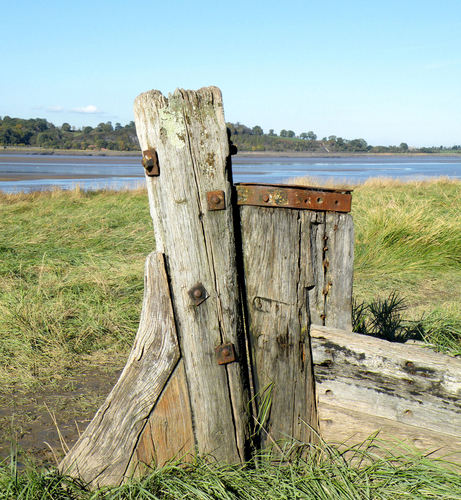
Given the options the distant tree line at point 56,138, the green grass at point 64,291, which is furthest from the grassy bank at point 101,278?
the distant tree line at point 56,138

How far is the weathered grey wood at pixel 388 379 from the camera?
68.7 inches

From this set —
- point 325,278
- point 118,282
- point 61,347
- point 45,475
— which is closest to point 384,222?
point 118,282

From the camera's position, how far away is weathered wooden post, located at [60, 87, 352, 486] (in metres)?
1.74

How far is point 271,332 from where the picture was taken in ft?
6.23

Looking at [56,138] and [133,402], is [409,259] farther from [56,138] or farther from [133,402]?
[56,138]

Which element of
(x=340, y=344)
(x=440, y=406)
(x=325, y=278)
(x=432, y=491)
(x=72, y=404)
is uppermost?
(x=325, y=278)

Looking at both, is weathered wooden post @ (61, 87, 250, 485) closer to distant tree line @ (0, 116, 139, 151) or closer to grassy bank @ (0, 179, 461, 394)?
grassy bank @ (0, 179, 461, 394)

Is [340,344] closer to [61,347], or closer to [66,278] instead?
[61,347]

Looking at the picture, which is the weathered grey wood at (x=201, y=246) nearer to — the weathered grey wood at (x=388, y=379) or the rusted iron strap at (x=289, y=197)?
the rusted iron strap at (x=289, y=197)

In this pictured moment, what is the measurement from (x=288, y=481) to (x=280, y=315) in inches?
24.0

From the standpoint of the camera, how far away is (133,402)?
1.85 meters

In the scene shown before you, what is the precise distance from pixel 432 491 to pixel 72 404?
2.27 m

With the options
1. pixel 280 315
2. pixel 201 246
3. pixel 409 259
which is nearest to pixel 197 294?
pixel 201 246

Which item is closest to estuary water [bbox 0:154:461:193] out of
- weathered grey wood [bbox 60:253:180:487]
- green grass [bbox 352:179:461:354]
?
green grass [bbox 352:179:461:354]
